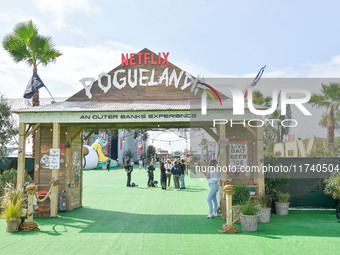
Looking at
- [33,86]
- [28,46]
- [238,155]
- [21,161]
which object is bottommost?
[21,161]

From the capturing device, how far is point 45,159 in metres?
12.0

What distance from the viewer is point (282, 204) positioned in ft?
35.6

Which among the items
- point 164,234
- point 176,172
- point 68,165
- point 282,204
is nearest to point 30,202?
point 68,165

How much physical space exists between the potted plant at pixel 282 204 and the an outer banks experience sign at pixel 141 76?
529cm

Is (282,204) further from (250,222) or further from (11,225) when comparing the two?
(11,225)

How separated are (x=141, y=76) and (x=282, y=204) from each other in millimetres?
7032

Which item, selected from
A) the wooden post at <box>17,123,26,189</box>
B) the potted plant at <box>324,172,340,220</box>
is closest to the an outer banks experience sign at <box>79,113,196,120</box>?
the wooden post at <box>17,123,26,189</box>

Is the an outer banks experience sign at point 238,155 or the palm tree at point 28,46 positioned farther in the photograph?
the palm tree at point 28,46

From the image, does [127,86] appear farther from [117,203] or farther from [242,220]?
[242,220]

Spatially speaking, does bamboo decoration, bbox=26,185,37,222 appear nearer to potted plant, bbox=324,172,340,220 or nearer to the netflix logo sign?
the netflix logo sign

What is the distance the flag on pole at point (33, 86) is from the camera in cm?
1179

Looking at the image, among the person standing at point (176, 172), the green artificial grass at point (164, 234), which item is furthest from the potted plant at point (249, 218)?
the person standing at point (176, 172)

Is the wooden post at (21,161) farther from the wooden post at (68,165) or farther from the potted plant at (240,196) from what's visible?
the potted plant at (240,196)

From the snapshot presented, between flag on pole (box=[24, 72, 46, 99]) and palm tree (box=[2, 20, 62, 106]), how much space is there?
432cm
